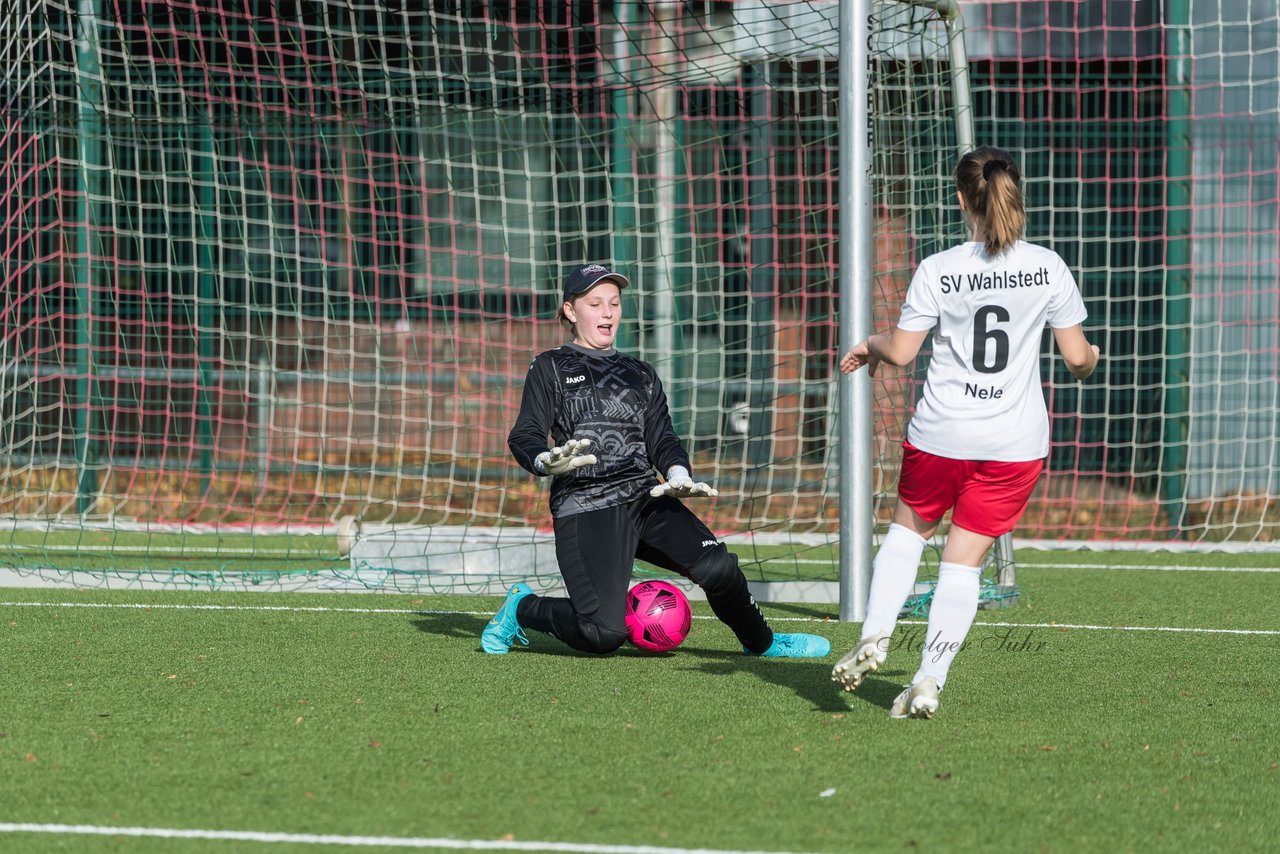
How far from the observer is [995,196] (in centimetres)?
420

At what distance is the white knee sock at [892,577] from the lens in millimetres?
4320

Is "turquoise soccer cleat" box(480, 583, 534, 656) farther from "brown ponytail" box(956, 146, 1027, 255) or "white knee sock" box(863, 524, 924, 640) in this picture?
"brown ponytail" box(956, 146, 1027, 255)

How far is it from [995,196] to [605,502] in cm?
192

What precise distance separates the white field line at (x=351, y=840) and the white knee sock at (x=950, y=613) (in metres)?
1.31

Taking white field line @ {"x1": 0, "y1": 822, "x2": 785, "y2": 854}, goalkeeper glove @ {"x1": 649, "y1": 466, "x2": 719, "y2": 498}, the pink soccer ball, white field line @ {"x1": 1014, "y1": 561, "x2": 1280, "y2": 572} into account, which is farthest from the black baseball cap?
white field line @ {"x1": 1014, "y1": 561, "x2": 1280, "y2": 572}

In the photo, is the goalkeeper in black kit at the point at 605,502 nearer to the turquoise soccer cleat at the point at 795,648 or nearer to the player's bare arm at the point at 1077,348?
the turquoise soccer cleat at the point at 795,648

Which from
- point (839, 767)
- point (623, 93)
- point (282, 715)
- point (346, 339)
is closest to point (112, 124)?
point (346, 339)

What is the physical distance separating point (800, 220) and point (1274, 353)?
11.3 ft

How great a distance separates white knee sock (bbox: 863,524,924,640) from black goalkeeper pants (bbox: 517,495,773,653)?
1.00 meters

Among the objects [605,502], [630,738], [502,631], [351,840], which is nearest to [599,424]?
[605,502]

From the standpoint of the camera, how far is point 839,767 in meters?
3.83

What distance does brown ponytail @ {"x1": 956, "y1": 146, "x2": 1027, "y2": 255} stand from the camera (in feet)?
13.8

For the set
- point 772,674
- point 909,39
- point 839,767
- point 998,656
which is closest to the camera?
point 839,767

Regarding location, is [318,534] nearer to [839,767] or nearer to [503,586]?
[503,586]
